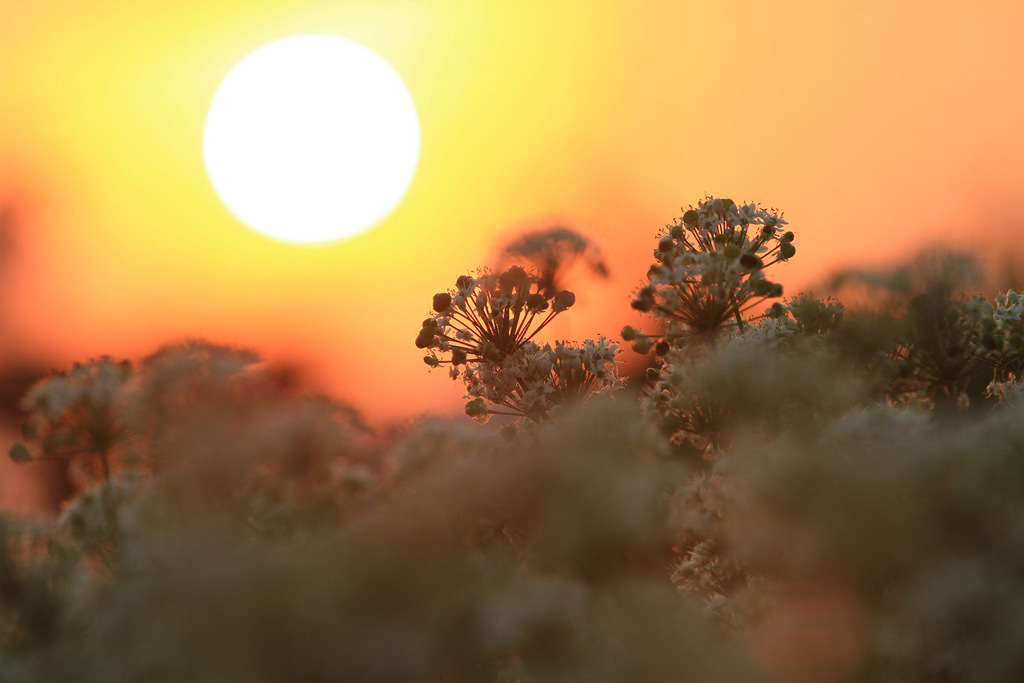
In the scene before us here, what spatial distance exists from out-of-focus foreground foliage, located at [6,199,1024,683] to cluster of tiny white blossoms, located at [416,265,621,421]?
5.53 feet

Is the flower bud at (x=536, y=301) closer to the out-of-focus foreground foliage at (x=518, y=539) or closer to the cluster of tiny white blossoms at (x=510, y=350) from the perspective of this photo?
the cluster of tiny white blossoms at (x=510, y=350)

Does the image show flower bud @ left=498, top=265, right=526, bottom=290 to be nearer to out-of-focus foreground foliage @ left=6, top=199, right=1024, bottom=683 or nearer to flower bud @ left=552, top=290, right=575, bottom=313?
flower bud @ left=552, top=290, right=575, bottom=313

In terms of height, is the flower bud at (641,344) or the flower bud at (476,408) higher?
the flower bud at (476,408)

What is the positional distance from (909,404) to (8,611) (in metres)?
3.30

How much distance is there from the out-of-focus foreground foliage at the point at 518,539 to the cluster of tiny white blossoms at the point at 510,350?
1687mm

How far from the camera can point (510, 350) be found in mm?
4996

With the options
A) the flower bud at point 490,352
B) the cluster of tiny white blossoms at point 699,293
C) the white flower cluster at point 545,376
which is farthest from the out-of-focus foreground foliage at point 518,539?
the flower bud at point 490,352

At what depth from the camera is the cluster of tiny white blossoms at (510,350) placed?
4750mm

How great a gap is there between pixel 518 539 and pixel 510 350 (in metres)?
2.39

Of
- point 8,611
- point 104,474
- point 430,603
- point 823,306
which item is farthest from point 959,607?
point 104,474

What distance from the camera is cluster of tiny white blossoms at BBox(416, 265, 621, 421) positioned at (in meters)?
4.75

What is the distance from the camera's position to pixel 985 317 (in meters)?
3.78

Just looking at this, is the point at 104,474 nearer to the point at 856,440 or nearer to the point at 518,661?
the point at 518,661

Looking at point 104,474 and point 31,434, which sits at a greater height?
point 31,434
